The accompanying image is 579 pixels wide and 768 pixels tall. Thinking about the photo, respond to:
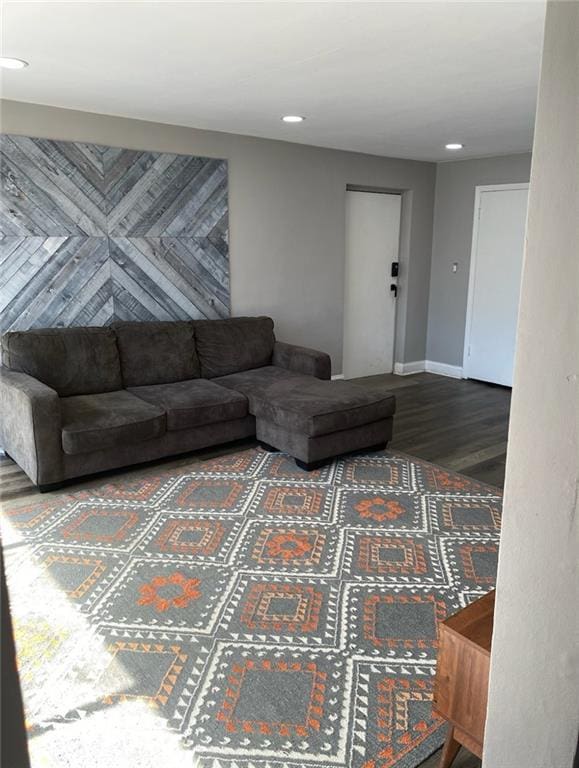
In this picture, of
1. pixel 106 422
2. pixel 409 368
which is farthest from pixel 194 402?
pixel 409 368

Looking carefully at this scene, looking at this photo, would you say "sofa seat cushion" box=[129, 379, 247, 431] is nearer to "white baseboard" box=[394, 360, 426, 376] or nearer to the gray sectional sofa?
the gray sectional sofa

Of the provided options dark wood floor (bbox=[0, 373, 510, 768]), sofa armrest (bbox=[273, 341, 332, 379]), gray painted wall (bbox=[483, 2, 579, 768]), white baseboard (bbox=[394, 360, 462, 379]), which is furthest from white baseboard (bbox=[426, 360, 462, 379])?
gray painted wall (bbox=[483, 2, 579, 768])

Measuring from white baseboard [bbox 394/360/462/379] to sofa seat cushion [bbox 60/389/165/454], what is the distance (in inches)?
140

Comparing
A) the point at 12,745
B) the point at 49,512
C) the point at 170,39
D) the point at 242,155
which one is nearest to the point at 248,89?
the point at 170,39

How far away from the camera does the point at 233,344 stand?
4.78 metres

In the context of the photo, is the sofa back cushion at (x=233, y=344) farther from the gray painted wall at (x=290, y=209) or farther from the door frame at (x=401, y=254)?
the door frame at (x=401, y=254)

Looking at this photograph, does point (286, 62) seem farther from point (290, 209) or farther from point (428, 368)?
point (428, 368)

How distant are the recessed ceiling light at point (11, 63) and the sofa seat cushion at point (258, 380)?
2.29 meters

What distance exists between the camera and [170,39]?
2598 millimetres

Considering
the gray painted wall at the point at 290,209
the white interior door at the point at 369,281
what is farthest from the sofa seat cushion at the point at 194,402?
the white interior door at the point at 369,281

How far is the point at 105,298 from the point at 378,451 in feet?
7.52

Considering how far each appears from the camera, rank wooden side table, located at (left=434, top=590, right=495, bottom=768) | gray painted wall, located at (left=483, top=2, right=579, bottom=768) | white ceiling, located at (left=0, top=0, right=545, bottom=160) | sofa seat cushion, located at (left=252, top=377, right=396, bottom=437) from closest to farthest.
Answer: gray painted wall, located at (left=483, top=2, right=579, bottom=768) → wooden side table, located at (left=434, top=590, right=495, bottom=768) → white ceiling, located at (left=0, top=0, right=545, bottom=160) → sofa seat cushion, located at (left=252, top=377, right=396, bottom=437)

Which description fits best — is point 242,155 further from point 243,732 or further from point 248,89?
point 243,732

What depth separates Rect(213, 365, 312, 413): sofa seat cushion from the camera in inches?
165
